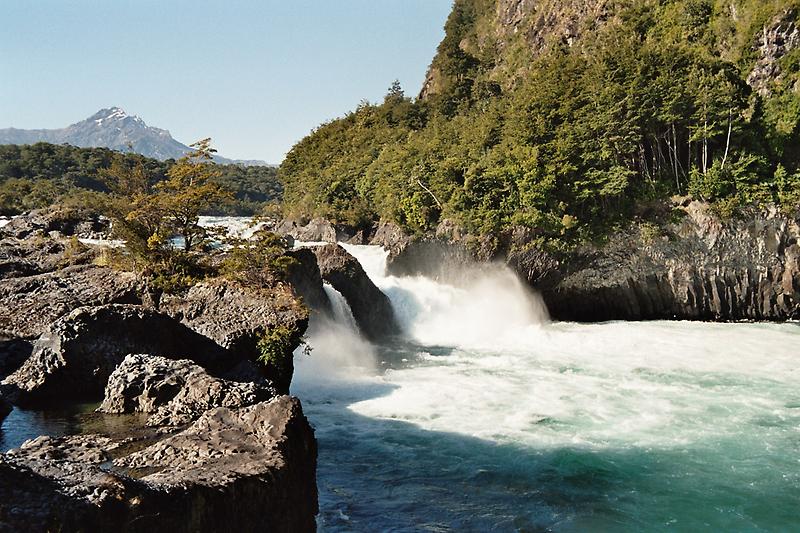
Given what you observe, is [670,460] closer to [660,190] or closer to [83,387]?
[83,387]

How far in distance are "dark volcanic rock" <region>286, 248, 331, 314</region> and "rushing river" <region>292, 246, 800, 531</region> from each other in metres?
0.76

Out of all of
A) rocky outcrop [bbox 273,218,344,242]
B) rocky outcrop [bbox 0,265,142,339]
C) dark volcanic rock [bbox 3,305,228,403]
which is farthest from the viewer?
rocky outcrop [bbox 273,218,344,242]

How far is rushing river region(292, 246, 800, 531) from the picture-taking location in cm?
→ 930

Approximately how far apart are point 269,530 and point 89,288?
1122 cm

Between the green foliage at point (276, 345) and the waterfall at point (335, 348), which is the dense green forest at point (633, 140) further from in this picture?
the green foliage at point (276, 345)

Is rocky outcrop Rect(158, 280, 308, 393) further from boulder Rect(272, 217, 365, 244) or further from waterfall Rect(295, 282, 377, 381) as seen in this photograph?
boulder Rect(272, 217, 365, 244)

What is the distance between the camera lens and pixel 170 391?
29.9ft

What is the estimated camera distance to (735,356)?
1881cm

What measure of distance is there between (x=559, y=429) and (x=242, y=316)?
301 inches

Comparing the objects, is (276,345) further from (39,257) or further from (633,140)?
(633,140)

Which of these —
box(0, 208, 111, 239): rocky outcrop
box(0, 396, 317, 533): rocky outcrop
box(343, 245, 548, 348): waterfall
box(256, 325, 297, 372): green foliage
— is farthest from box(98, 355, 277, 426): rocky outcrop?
box(0, 208, 111, 239): rocky outcrop

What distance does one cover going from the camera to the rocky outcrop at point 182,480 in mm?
4180

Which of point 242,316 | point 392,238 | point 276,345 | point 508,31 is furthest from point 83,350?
point 508,31

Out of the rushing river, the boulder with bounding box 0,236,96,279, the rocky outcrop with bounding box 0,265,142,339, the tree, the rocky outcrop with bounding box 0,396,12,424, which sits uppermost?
the tree
